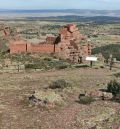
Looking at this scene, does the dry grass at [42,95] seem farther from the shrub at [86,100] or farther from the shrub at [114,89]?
the shrub at [114,89]

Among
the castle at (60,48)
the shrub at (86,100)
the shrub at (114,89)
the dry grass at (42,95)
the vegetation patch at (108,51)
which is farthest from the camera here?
the vegetation patch at (108,51)

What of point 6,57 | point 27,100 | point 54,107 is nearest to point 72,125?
point 54,107

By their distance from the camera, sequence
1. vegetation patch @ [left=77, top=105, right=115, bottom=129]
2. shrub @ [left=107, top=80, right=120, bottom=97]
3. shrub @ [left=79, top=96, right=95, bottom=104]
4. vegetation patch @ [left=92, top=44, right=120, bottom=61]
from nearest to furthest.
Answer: vegetation patch @ [left=77, top=105, right=115, bottom=129]
shrub @ [left=79, top=96, right=95, bottom=104]
shrub @ [left=107, top=80, right=120, bottom=97]
vegetation patch @ [left=92, top=44, right=120, bottom=61]

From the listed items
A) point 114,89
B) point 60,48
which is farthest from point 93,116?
point 60,48

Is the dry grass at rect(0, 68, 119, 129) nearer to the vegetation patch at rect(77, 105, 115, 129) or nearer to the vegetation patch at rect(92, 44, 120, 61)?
the vegetation patch at rect(77, 105, 115, 129)

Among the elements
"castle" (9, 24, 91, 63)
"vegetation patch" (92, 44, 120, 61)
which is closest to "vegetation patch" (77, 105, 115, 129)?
"castle" (9, 24, 91, 63)

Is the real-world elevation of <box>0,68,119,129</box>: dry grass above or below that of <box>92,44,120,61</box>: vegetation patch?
above

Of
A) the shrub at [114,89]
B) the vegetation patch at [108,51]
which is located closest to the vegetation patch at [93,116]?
the shrub at [114,89]

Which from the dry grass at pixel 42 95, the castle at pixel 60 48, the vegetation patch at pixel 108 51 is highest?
the dry grass at pixel 42 95

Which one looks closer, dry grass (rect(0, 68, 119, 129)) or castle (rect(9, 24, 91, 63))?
dry grass (rect(0, 68, 119, 129))

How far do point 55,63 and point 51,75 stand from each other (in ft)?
43.9

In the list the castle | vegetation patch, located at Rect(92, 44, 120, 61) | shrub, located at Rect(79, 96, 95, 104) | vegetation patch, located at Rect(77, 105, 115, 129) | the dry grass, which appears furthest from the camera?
vegetation patch, located at Rect(92, 44, 120, 61)

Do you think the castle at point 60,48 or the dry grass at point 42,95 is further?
the castle at point 60,48

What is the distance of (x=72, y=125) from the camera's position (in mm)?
26672
